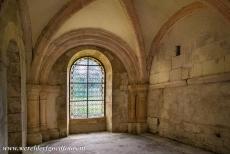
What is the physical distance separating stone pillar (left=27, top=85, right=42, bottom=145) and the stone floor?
32 centimetres

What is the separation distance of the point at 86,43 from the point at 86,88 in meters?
1.39

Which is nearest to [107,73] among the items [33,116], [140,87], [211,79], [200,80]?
[140,87]

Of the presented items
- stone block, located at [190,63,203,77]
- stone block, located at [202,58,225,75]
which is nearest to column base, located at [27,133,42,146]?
stone block, located at [190,63,203,77]

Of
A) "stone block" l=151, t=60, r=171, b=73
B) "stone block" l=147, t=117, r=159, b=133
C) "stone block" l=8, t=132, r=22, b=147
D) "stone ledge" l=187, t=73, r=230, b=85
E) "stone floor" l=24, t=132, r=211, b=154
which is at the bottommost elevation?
"stone floor" l=24, t=132, r=211, b=154

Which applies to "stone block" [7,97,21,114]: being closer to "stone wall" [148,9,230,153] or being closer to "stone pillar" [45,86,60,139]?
"stone pillar" [45,86,60,139]

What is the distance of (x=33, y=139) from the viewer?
495cm

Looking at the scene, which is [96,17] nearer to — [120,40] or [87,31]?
[87,31]

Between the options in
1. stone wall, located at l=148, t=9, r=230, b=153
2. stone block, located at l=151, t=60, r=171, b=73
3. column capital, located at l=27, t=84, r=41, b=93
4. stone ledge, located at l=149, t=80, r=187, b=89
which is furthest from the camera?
stone block, located at l=151, t=60, r=171, b=73

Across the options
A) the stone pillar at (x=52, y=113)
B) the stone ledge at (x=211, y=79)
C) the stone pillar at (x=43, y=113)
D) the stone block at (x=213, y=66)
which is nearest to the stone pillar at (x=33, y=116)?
the stone pillar at (x=43, y=113)

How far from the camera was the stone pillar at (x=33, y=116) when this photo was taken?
496 cm

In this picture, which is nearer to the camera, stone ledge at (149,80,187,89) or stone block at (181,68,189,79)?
stone block at (181,68,189,79)

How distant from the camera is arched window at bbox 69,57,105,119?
6332mm

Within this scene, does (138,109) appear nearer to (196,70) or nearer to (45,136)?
(196,70)

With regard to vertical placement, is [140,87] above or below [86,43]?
below
